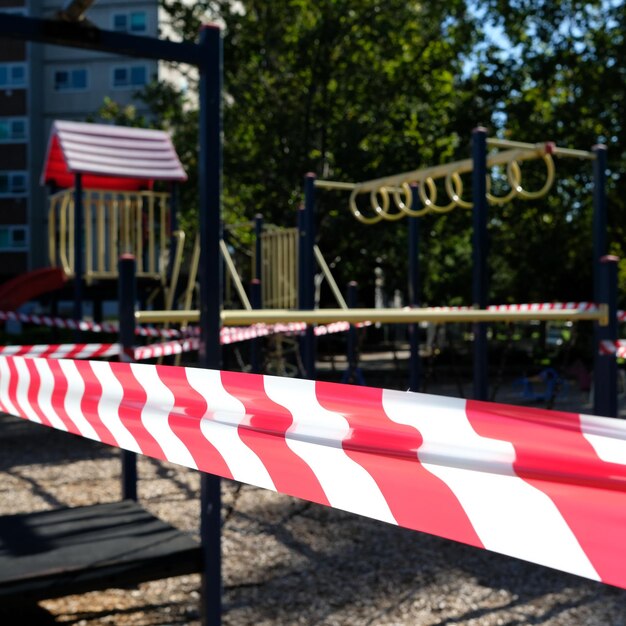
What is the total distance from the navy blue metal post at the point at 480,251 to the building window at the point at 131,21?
3461 centimetres

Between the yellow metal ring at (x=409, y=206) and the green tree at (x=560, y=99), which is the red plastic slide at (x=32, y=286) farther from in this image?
the green tree at (x=560, y=99)

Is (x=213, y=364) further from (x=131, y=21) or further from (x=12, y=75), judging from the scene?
(x=12, y=75)

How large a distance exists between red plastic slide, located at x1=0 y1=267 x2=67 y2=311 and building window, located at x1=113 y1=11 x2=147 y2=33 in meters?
28.2

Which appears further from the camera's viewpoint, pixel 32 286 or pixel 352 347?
pixel 32 286

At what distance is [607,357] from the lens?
16.7 ft

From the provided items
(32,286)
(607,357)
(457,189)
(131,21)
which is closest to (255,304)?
(457,189)

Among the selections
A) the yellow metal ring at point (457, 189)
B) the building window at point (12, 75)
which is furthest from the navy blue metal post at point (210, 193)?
the building window at point (12, 75)

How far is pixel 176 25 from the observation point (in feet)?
72.2

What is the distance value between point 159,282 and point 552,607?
29.8ft

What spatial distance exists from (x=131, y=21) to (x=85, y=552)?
1486 inches

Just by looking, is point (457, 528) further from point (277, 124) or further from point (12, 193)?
point (12, 193)

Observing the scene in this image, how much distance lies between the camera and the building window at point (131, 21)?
37438 millimetres

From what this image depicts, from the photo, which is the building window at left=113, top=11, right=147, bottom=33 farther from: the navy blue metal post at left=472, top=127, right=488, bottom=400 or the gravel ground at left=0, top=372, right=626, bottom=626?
the gravel ground at left=0, top=372, right=626, bottom=626

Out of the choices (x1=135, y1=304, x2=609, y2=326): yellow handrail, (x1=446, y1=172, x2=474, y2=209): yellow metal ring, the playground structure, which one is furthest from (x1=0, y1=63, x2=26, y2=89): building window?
(x1=135, y1=304, x2=609, y2=326): yellow handrail
